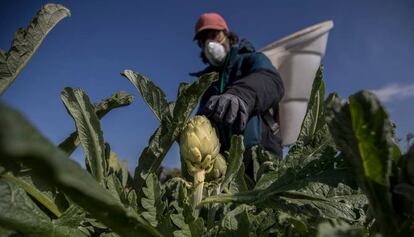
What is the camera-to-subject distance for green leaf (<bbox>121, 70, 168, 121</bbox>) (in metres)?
0.54

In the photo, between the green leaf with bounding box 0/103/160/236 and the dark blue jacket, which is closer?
the green leaf with bounding box 0/103/160/236

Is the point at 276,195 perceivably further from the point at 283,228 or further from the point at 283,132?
the point at 283,132

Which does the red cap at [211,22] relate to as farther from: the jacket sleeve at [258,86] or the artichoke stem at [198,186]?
the artichoke stem at [198,186]

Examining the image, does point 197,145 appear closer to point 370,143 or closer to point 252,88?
point 370,143

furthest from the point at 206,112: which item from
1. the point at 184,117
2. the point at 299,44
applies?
the point at 299,44

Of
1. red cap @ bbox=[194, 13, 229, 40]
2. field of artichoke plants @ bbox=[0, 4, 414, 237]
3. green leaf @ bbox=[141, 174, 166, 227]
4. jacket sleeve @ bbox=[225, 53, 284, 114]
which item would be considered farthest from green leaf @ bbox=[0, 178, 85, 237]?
red cap @ bbox=[194, 13, 229, 40]

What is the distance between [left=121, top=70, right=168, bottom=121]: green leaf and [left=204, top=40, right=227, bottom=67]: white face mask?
1.73 meters

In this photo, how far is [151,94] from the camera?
0.55m

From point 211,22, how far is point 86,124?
226cm

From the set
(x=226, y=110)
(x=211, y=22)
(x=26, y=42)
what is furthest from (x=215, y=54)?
(x=26, y=42)

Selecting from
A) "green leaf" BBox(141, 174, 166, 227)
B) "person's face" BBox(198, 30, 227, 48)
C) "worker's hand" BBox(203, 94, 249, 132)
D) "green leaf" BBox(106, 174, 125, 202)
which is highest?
"person's face" BBox(198, 30, 227, 48)

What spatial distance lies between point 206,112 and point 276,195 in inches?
17.9

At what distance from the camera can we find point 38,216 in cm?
30

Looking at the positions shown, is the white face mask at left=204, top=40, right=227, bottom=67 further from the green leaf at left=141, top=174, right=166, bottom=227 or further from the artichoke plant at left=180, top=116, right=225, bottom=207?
the green leaf at left=141, top=174, right=166, bottom=227
